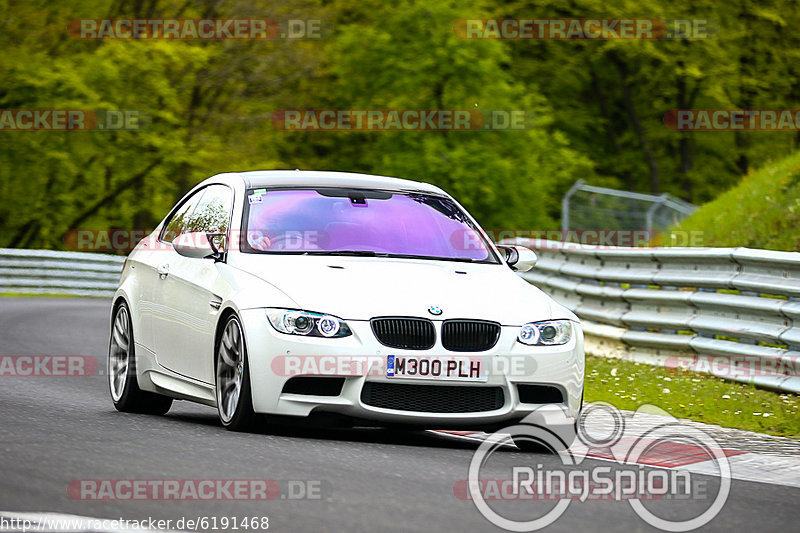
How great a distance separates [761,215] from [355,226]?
9695 millimetres

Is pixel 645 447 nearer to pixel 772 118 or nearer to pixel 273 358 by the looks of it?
pixel 273 358

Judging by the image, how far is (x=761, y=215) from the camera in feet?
58.2

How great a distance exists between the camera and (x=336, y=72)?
44656mm

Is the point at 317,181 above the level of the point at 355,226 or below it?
above

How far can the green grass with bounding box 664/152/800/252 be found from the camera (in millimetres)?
16844

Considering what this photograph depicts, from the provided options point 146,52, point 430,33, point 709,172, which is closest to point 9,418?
point 146,52

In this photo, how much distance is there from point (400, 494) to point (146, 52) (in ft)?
112

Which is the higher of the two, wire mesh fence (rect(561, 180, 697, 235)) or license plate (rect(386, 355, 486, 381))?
wire mesh fence (rect(561, 180, 697, 235))

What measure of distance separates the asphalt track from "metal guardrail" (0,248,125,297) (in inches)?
898

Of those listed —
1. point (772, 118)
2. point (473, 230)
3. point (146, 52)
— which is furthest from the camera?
point (772, 118)

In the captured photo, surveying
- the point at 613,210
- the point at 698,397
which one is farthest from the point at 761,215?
the point at 613,210
